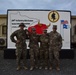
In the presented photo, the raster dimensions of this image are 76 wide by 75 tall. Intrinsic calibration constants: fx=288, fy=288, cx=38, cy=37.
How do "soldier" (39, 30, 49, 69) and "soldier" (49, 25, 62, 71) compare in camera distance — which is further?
"soldier" (39, 30, 49, 69)

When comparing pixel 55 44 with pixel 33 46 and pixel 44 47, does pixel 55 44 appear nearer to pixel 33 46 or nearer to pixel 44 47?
pixel 44 47

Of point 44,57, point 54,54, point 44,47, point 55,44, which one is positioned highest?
point 55,44

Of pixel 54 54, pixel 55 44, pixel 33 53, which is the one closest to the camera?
pixel 55 44

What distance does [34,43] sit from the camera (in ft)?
40.7

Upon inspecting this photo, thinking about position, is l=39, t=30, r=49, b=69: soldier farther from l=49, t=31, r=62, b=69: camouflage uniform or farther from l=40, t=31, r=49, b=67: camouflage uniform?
l=49, t=31, r=62, b=69: camouflage uniform

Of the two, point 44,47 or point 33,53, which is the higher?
point 44,47

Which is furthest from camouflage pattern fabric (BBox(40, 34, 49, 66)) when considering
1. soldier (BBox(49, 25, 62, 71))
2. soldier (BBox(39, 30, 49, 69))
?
soldier (BBox(49, 25, 62, 71))

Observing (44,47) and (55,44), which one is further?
(44,47)

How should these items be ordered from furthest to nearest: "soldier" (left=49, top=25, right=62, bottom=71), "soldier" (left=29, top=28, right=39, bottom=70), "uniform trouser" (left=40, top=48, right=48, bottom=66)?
1. "uniform trouser" (left=40, top=48, right=48, bottom=66)
2. "soldier" (left=29, top=28, right=39, bottom=70)
3. "soldier" (left=49, top=25, right=62, bottom=71)

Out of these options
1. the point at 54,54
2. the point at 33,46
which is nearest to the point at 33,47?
the point at 33,46

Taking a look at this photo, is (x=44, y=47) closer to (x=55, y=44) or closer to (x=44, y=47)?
(x=44, y=47)

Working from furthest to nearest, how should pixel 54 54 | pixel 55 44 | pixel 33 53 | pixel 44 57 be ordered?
pixel 44 57 → pixel 33 53 → pixel 54 54 → pixel 55 44

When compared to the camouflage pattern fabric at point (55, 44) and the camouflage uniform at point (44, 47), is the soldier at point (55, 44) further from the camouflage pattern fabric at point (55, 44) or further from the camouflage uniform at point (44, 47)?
the camouflage uniform at point (44, 47)

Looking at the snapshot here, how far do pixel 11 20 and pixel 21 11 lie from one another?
772mm
